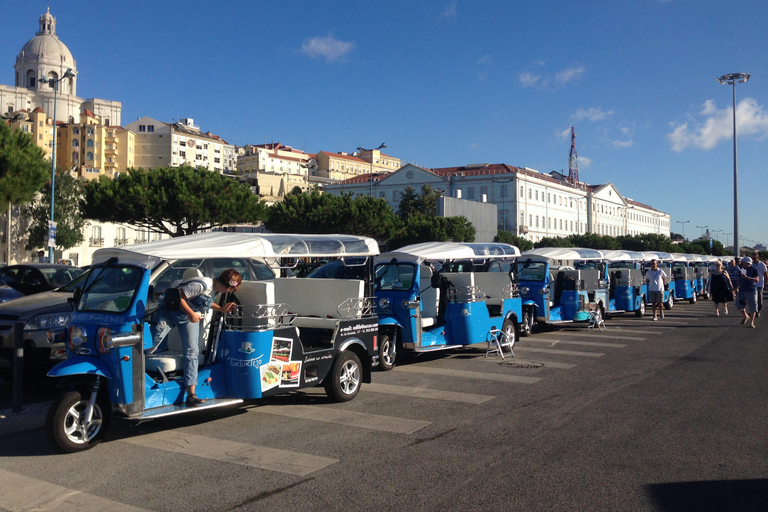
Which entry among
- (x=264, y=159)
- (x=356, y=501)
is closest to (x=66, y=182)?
(x=356, y=501)

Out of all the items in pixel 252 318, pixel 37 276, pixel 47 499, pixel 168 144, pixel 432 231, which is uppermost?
pixel 168 144

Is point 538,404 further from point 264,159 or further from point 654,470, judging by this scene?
point 264,159

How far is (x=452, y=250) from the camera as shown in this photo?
41.1 ft

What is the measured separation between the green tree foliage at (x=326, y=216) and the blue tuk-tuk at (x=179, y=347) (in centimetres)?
4030

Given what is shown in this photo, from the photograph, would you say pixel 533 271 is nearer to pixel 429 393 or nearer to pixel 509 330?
pixel 509 330

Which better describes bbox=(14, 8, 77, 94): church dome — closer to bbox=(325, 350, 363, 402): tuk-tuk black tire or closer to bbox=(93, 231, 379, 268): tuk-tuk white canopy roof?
bbox=(93, 231, 379, 268): tuk-tuk white canopy roof

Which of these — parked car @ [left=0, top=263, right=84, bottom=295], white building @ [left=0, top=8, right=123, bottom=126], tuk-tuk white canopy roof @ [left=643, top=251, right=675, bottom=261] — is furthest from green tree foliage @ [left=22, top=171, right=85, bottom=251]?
white building @ [left=0, top=8, right=123, bottom=126]

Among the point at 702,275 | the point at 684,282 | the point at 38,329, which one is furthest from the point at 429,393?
the point at 702,275

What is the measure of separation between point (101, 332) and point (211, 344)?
1.31 meters

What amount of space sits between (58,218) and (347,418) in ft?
137

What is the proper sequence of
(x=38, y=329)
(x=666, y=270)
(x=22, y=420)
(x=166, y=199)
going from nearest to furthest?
(x=22, y=420) < (x=38, y=329) < (x=666, y=270) < (x=166, y=199)

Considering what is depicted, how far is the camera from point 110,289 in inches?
262

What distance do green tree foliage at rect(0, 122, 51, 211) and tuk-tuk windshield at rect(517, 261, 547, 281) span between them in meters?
21.7

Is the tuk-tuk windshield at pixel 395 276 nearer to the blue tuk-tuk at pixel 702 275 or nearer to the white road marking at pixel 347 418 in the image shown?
the white road marking at pixel 347 418
